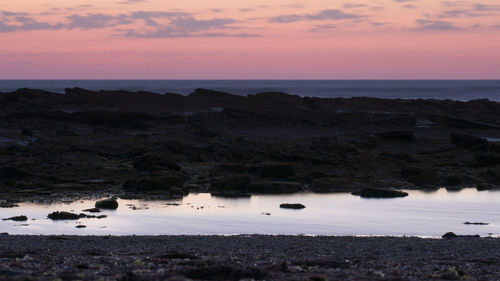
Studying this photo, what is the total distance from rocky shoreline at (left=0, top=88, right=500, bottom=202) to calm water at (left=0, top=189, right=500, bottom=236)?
300 cm

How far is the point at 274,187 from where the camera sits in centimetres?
4406

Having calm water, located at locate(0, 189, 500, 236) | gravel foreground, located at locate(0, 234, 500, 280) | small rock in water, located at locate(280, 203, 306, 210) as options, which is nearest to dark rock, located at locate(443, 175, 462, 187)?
calm water, located at locate(0, 189, 500, 236)

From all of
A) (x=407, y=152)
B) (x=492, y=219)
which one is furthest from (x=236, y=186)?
(x=407, y=152)

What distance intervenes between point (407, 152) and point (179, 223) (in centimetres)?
2992

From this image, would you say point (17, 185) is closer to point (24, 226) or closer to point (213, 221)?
point (24, 226)

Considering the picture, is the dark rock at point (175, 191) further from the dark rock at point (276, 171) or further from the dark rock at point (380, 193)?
the dark rock at point (380, 193)

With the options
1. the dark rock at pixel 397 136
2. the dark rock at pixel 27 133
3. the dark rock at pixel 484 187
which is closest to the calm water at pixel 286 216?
the dark rock at pixel 484 187

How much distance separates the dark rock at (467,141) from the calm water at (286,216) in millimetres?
14299

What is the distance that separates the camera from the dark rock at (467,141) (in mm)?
57156

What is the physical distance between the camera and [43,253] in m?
21.0

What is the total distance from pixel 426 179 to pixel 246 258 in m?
27.9

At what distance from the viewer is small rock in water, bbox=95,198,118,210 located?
36.6m

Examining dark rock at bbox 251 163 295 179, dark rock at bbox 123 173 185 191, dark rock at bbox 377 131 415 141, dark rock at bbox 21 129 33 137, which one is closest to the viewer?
dark rock at bbox 123 173 185 191

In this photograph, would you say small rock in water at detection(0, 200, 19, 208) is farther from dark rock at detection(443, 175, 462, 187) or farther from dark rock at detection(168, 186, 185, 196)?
dark rock at detection(443, 175, 462, 187)
